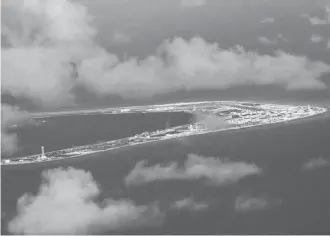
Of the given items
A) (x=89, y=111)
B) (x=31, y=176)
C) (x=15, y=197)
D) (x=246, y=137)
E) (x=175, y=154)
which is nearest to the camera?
(x=15, y=197)

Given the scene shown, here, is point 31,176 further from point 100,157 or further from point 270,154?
point 270,154

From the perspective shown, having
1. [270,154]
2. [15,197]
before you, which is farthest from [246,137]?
[15,197]

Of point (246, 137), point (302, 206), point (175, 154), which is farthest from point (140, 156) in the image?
point (302, 206)

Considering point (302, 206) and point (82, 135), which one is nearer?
point (302, 206)

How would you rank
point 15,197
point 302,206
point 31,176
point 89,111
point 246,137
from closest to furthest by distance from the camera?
1. point 302,206
2. point 15,197
3. point 31,176
4. point 246,137
5. point 89,111

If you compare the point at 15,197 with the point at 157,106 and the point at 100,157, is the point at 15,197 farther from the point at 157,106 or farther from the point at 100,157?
the point at 157,106

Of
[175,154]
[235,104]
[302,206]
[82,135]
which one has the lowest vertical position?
[302,206]

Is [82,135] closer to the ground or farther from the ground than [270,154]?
farther from the ground
